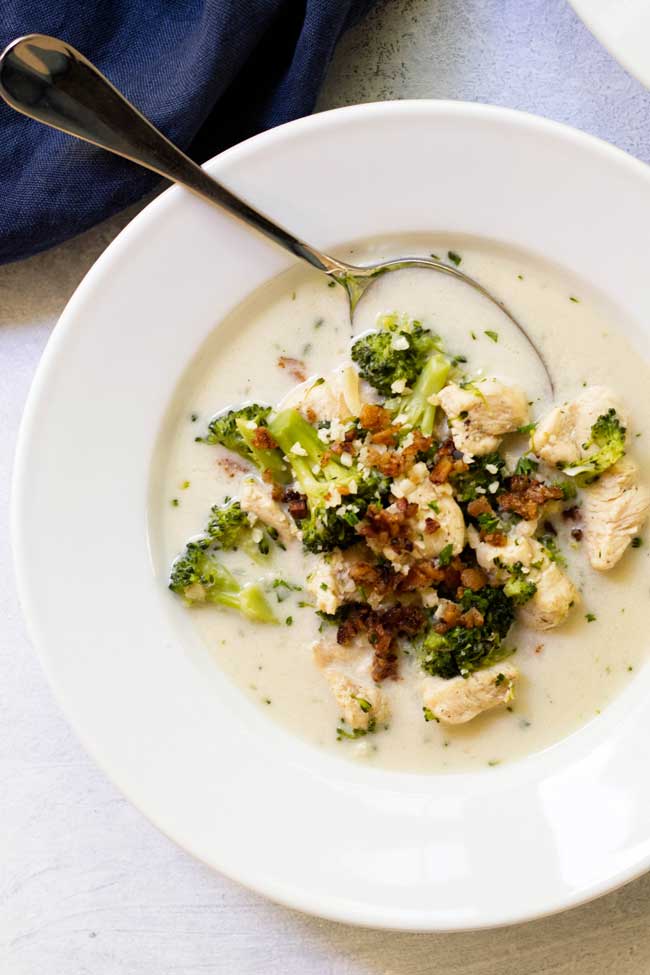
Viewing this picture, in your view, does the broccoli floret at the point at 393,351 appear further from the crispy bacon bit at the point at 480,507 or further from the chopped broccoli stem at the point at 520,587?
the chopped broccoli stem at the point at 520,587

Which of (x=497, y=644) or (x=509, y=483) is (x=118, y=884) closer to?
(x=497, y=644)

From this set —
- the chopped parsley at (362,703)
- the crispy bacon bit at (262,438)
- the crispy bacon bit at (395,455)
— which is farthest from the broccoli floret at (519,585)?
the crispy bacon bit at (262,438)

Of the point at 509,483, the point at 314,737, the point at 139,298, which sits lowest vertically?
the point at 314,737

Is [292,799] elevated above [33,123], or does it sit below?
below

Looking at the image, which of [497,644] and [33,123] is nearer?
[497,644]

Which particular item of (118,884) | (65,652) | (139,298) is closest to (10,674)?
(65,652)

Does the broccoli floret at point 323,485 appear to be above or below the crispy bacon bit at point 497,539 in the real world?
below
